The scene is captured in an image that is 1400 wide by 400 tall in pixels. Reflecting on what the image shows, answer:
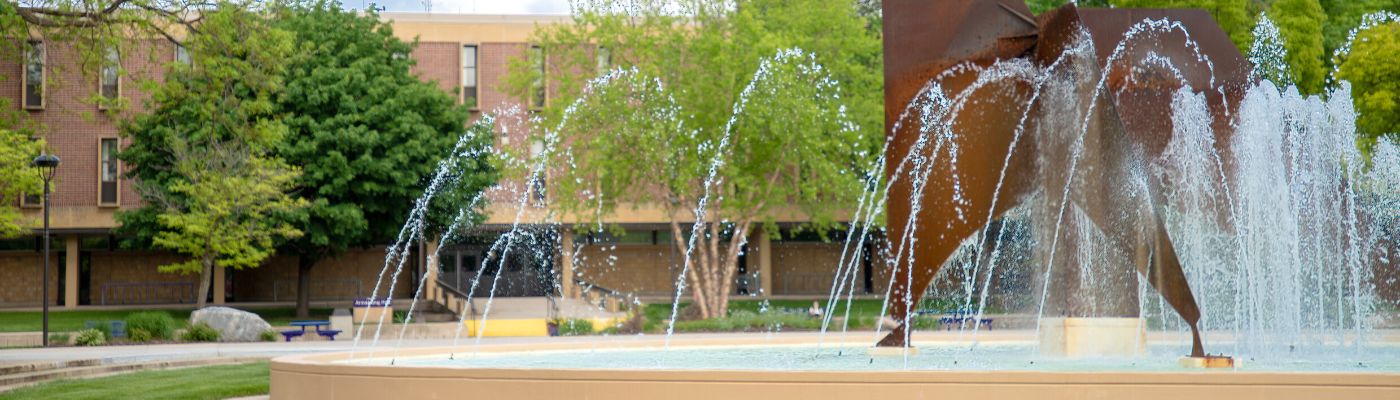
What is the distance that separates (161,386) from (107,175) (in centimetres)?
3182

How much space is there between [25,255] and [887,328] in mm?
30186

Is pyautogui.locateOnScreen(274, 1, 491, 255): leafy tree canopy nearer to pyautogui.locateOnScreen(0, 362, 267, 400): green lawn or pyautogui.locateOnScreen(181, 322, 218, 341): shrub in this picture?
pyautogui.locateOnScreen(181, 322, 218, 341): shrub

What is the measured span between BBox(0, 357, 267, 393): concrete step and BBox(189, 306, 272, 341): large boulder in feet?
23.8

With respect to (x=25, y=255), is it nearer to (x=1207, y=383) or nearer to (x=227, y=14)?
(x=227, y=14)

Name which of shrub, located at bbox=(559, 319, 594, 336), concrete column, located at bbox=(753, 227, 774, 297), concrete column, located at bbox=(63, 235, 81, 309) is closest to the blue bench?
shrub, located at bbox=(559, 319, 594, 336)

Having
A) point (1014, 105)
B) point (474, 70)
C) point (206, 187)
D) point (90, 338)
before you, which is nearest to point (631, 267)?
point (474, 70)

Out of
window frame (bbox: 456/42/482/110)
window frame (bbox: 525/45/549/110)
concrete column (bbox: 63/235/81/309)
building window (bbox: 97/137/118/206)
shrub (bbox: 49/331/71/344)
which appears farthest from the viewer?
window frame (bbox: 456/42/482/110)

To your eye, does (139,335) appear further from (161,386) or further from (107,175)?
(107,175)

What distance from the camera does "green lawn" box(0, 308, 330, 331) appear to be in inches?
1419

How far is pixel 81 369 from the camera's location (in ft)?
64.6

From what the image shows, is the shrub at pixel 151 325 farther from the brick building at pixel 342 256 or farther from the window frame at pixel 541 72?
the brick building at pixel 342 256

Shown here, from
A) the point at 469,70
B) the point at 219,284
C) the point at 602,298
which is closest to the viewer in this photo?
the point at 602,298

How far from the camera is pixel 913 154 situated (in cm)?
1401

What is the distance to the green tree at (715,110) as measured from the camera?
3403cm
